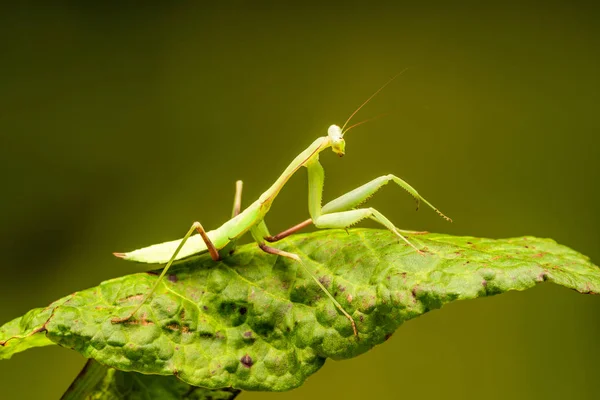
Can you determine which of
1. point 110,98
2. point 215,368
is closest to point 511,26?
point 110,98

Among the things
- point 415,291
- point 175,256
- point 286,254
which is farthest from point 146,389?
point 415,291

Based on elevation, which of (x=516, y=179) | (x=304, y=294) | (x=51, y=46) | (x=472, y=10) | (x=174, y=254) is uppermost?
(x=51, y=46)

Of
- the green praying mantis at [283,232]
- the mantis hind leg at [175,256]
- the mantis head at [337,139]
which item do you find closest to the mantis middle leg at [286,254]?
the green praying mantis at [283,232]

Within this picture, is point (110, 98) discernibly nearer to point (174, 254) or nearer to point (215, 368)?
point (174, 254)

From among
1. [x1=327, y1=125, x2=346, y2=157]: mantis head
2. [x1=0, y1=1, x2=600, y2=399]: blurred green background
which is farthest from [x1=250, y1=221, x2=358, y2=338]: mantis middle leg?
[x1=0, y1=1, x2=600, y2=399]: blurred green background

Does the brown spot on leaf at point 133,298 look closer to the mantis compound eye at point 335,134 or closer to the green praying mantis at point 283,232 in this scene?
the green praying mantis at point 283,232

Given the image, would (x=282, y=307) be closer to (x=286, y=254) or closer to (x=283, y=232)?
(x=286, y=254)
